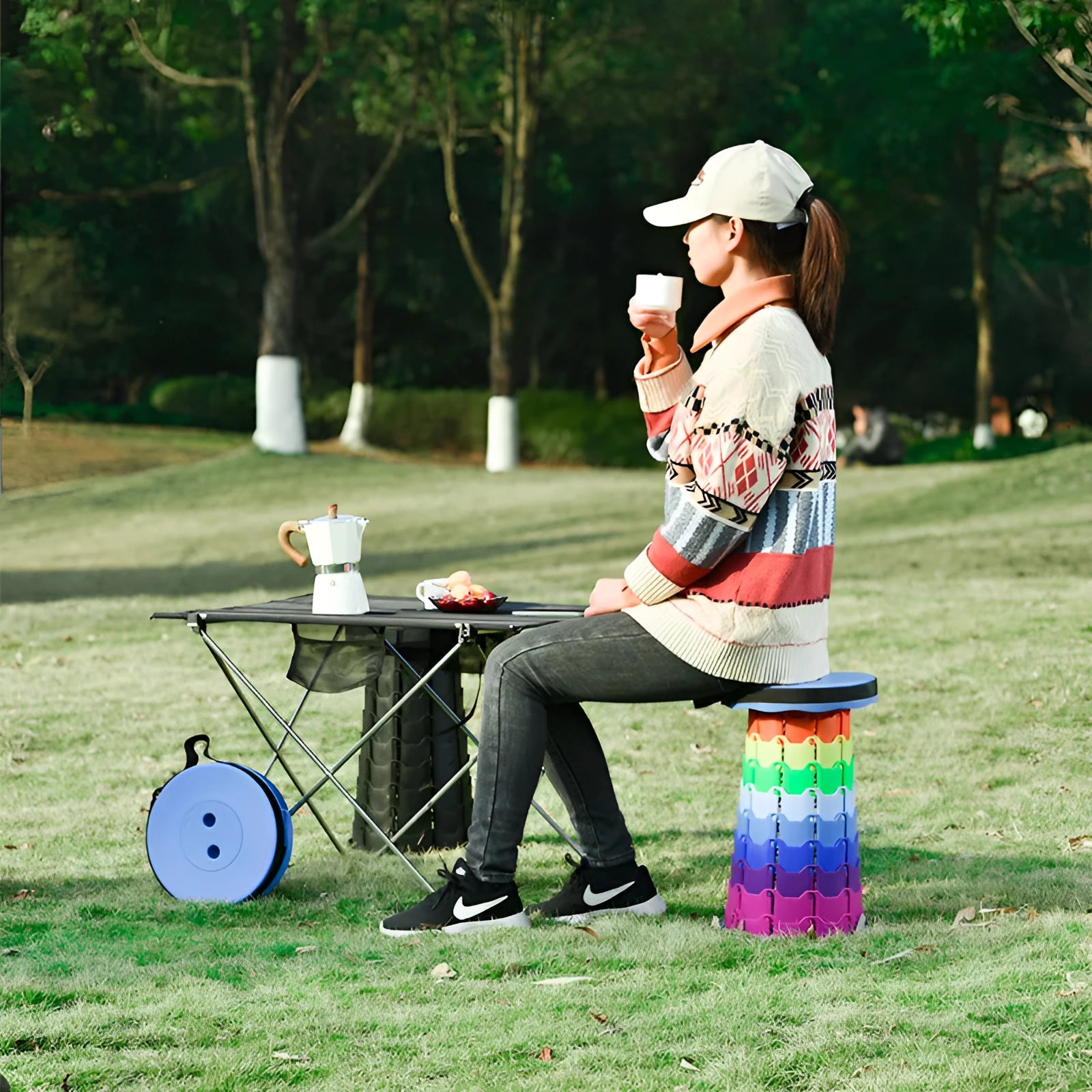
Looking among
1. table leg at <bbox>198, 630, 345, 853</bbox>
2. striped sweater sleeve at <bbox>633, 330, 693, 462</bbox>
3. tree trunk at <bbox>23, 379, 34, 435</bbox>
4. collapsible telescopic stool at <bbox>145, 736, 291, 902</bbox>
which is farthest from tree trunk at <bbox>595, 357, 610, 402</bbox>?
striped sweater sleeve at <bbox>633, 330, 693, 462</bbox>

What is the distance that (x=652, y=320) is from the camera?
14.5 ft

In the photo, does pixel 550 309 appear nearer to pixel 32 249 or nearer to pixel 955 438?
pixel 955 438

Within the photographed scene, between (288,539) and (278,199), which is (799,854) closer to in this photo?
(288,539)

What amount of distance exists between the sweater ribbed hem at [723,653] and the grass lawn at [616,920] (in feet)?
2.18

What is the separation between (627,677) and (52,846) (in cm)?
258

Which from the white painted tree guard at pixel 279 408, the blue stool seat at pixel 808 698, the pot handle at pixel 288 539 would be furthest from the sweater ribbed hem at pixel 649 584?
the white painted tree guard at pixel 279 408

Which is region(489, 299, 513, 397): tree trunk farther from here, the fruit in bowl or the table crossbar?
the fruit in bowl

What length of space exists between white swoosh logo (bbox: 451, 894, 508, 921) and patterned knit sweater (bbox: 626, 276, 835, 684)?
31.6 inches

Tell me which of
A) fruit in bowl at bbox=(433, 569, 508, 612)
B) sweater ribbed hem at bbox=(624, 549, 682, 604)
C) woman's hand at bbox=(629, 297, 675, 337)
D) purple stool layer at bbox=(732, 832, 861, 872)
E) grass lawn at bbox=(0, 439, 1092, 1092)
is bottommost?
grass lawn at bbox=(0, 439, 1092, 1092)

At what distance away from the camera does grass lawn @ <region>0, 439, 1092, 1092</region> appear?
3457 mm

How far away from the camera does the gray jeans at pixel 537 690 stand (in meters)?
4.22

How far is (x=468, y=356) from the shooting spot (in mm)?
31500

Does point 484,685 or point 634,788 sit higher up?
point 484,685

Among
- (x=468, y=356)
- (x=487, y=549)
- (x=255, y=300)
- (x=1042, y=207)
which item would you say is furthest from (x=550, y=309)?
(x=487, y=549)
